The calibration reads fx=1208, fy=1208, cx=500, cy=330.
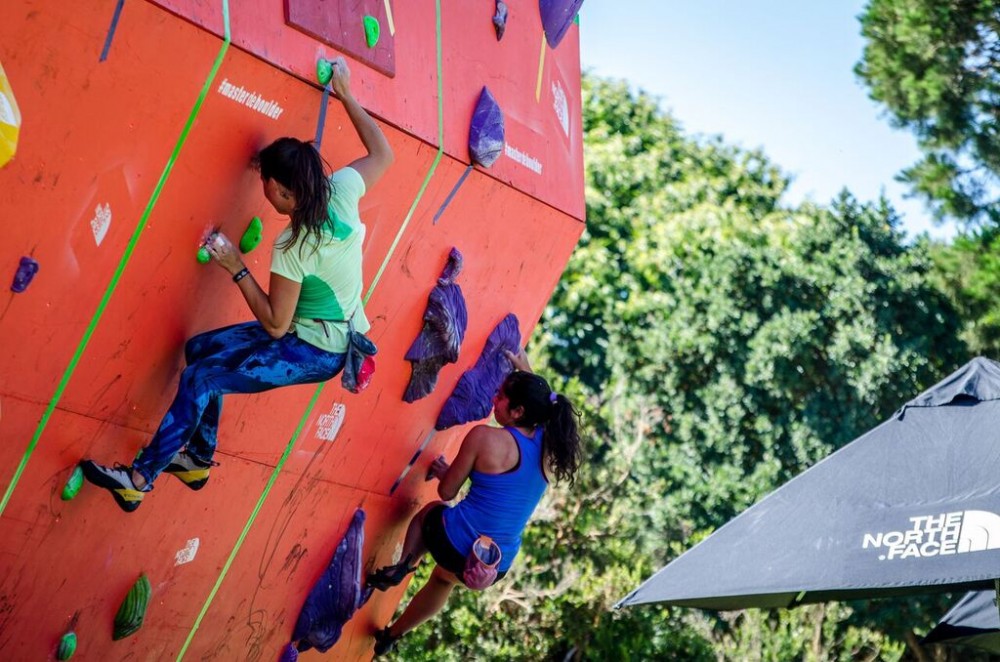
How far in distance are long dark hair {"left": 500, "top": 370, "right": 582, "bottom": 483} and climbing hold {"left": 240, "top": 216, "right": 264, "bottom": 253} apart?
1.60m

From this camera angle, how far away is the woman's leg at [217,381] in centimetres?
392

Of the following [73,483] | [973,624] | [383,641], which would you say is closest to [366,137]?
[73,483]

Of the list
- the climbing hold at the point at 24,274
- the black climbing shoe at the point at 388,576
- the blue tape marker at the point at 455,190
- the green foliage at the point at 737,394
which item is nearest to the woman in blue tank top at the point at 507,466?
the black climbing shoe at the point at 388,576

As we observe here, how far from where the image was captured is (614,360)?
13.4 meters

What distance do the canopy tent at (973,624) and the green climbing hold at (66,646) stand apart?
14.2 feet

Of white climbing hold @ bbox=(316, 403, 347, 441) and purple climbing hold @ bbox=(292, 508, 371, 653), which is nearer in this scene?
white climbing hold @ bbox=(316, 403, 347, 441)

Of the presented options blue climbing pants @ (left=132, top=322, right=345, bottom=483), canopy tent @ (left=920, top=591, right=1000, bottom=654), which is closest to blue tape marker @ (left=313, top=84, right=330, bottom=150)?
blue climbing pants @ (left=132, top=322, right=345, bottom=483)

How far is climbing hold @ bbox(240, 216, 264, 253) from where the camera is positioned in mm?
3977

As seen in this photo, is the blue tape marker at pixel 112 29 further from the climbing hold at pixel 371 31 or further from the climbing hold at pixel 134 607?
the climbing hold at pixel 134 607

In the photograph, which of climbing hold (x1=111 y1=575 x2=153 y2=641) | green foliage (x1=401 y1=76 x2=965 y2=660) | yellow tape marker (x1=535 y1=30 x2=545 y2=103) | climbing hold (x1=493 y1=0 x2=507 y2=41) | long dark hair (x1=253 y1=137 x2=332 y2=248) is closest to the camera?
long dark hair (x1=253 y1=137 x2=332 y2=248)

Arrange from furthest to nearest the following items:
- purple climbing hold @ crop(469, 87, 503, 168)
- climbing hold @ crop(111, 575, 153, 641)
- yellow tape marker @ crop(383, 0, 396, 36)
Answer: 1. purple climbing hold @ crop(469, 87, 503, 168)
2. climbing hold @ crop(111, 575, 153, 641)
3. yellow tape marker @ crop(383, 0, 396, 36)

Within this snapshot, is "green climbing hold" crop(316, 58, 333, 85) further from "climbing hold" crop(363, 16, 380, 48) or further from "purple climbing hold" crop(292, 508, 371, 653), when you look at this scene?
"purple climbing hold" crop(292, 508, 371, 653)

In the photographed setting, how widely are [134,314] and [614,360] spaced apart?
32.6 ft

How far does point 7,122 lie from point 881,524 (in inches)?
134
